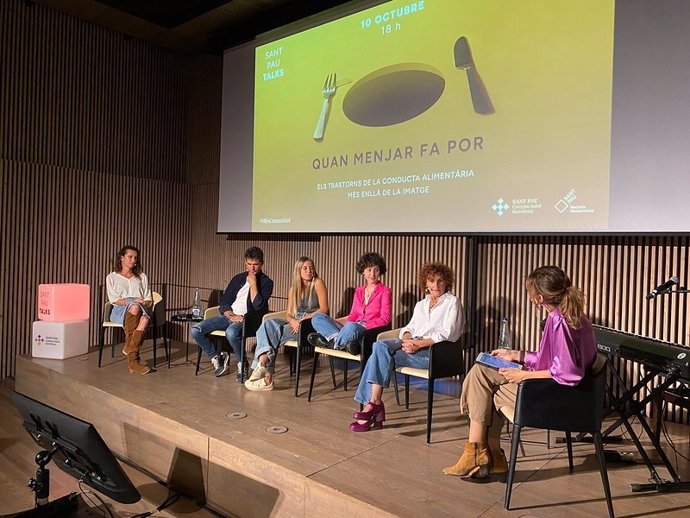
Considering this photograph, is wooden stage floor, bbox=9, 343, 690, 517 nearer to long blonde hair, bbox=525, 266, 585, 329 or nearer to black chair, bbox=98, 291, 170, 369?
black chair, bbox=98, 291, 170, 369

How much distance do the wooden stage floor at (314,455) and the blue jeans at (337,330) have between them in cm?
53

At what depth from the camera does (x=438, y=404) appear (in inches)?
A: 163

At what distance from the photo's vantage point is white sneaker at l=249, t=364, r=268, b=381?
14.4 feet

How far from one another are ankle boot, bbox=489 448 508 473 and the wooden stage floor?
0.08 m

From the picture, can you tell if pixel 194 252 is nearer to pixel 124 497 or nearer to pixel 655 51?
pixel 124 497

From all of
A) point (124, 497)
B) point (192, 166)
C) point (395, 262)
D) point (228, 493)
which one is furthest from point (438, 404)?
point (192, 166)

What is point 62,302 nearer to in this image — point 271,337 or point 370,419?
point 271,337

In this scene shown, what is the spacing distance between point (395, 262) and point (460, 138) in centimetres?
141

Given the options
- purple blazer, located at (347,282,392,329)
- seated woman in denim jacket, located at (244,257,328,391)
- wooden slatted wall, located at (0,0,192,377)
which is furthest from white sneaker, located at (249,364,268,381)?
wooden slatted wall, located at (0,0,192,377)

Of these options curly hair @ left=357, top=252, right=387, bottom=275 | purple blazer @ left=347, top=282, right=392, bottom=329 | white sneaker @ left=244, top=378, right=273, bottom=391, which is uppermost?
curly hair @ left=357, top=252, right=387, bottom=275

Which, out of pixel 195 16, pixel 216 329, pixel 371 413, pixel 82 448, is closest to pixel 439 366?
pixel 371 413

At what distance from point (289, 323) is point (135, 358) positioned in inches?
64.7

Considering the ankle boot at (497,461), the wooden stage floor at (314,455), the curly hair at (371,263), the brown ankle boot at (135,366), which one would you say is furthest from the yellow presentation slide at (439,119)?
the brown ankle boot at (135,366)

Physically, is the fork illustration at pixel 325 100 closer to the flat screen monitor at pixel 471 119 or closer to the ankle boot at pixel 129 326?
the flat screen monitor at pixel 471 119
